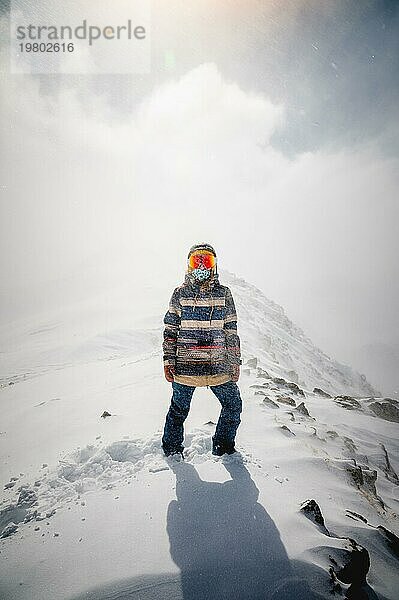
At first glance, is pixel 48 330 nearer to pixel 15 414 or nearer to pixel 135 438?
pixel 15 414

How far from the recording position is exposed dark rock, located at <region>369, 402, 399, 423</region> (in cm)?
1100

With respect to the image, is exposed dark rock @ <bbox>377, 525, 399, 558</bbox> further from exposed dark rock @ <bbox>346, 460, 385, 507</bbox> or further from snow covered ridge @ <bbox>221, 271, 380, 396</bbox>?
snow covered ridge @ <bbox>221, 271, 380, 396</bbox>

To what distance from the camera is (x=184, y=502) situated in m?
3.20

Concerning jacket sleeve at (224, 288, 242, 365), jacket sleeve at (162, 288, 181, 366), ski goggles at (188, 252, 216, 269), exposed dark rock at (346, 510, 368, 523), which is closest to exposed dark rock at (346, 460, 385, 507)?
exposed dark rock at (346, 510, 368, 523)

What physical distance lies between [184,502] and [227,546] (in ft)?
2.28

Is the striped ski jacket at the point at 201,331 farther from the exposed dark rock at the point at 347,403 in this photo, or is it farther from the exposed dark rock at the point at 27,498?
the exposed dark rock at the point at 347,403

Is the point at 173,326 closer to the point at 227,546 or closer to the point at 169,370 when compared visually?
the point at 169,370

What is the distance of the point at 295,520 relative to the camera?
117 inches

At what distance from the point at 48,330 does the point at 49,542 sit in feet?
79.2

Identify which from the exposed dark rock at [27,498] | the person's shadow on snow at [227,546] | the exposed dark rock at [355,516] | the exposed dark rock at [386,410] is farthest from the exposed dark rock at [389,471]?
the exposed dark rock at [27,498]

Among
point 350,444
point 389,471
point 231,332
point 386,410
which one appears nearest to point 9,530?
point 231,332

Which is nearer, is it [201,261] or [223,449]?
[201,261]

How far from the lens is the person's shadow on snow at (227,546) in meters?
2.26

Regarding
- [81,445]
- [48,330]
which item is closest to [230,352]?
[81,445]
